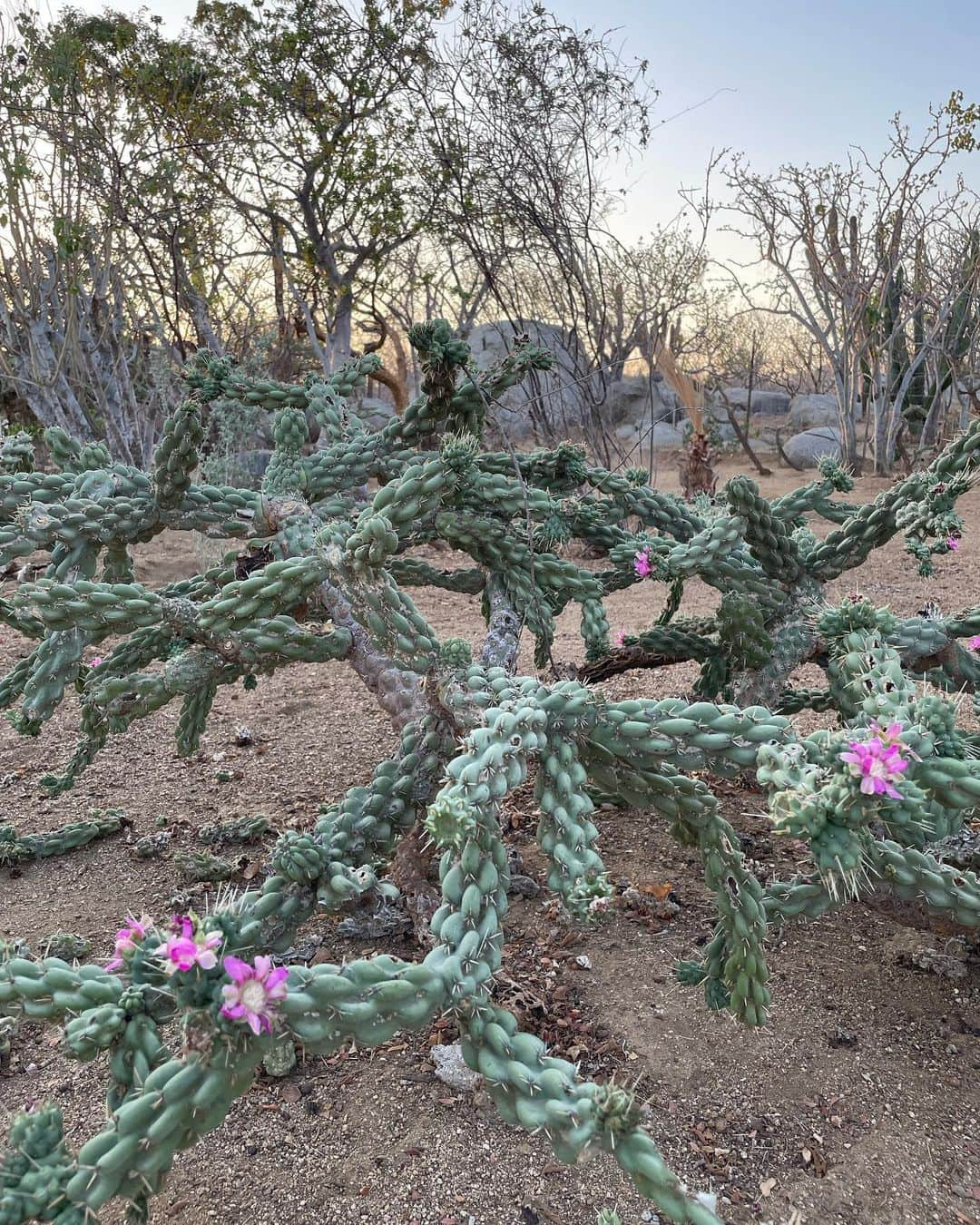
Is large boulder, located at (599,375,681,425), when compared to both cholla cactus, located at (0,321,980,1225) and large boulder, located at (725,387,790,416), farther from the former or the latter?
cholla cactus, located at (0,321,980,1225)

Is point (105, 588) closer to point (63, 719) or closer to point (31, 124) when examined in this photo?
point (63, 719)

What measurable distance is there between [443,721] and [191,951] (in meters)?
1.03

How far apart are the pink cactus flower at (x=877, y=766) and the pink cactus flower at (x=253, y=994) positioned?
80cm

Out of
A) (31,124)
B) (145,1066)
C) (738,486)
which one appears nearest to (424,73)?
(31,124)

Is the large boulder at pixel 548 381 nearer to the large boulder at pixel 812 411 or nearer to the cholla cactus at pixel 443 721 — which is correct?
the cholla cactus at pixel 443 721

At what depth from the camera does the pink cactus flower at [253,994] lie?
108cm

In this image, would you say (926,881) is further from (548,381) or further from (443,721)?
(548,381)

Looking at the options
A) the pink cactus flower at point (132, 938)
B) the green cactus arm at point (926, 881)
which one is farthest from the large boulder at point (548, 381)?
the pink cactus flower at point (132, 938)

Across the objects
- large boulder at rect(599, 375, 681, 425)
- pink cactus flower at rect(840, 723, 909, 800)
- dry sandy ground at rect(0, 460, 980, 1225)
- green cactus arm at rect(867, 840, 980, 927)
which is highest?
large boulder at rect(599, 375, 681, 425)

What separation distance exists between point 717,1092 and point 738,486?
55.7 inches

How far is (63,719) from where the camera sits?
4320 mm

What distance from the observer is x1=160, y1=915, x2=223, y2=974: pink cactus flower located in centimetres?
110

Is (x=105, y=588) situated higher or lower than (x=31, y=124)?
lower

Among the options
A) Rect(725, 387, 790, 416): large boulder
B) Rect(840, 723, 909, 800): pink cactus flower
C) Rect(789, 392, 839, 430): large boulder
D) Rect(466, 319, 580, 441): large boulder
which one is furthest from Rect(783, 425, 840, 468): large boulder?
Rect(840, 723, 909, 800): pink cactus flower
